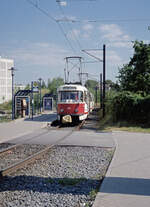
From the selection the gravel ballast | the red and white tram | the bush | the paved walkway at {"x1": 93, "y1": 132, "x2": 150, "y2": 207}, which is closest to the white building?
the red and white tram

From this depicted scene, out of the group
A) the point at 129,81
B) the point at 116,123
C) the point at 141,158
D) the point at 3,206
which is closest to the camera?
the point at 3,206

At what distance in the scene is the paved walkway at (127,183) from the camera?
17.9ft

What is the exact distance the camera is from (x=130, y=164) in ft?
29.0

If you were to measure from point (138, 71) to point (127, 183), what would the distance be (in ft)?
66.8

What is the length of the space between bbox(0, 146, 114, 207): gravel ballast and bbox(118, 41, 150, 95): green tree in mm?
15503

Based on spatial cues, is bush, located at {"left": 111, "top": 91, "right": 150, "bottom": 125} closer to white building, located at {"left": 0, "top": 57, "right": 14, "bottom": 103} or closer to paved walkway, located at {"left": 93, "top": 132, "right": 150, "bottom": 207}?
paved walkway, located at {"left": 93, "top": 132, "right": 150, "bottom": 207}

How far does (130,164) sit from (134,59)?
19.2m

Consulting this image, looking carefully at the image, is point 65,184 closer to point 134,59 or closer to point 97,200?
point 97,200

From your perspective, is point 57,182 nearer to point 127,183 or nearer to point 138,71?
point 127,183

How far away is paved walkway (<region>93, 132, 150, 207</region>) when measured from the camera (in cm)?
544

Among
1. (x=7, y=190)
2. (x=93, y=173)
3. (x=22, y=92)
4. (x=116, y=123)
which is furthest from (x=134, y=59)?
(x=7, y=190)

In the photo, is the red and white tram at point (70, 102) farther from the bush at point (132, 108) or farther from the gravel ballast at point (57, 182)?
the gravel ballast at point (57, 182)

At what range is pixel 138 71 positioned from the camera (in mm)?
26094

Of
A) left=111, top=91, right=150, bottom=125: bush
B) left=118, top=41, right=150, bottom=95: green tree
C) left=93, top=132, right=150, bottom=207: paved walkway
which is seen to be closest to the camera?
left=93, top=132, right=150, bottom=207: paved walkway
